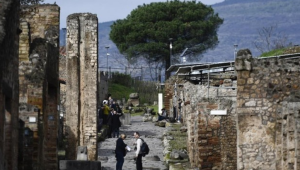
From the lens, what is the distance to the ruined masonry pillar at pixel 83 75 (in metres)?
29.7

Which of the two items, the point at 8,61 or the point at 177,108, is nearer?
the point at 8,61

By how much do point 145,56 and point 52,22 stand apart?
204 ft

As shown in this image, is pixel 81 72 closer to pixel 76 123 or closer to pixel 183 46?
pixel 76 123

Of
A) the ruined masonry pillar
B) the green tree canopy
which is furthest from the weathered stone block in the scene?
the green tree canopy

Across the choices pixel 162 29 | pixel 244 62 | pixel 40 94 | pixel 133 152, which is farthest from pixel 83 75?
pixel 162 29

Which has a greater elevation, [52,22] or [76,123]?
[52,22]

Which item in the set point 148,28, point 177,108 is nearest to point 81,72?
point 177,108

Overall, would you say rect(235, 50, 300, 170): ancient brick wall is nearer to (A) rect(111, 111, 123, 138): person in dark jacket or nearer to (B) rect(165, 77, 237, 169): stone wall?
(B) rect(165, 77, 237, 169): stone wall

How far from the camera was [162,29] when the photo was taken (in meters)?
83.9

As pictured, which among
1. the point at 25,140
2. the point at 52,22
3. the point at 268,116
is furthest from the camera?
the point at 52,22

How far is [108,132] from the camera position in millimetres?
41156

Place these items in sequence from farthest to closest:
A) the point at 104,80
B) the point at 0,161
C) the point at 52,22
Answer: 1. the point at 104,80
2. the point at 52,22
3. the point at 0,161

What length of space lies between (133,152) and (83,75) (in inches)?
244

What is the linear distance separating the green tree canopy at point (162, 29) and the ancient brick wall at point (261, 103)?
199ft
